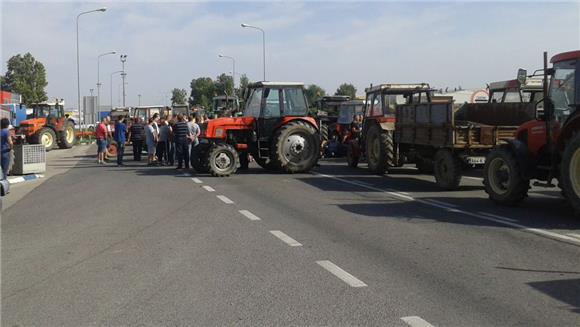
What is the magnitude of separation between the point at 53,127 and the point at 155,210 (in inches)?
1031

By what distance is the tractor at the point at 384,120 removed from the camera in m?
16.2

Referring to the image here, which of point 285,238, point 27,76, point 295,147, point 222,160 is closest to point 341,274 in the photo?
point 285,238

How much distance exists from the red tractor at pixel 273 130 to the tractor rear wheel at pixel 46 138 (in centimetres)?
1844

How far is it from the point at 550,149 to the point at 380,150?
6.55 meters

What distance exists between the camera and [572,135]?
376 inches

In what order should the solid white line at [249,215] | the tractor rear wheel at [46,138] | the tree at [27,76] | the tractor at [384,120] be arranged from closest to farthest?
the solid white line at [249,215]
the tractor at [384,120]
the tractor rear wheel at [46,138]
the tree at [27,76]

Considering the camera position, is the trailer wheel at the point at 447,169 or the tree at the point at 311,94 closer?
the trailer wheel at the point at 447,169

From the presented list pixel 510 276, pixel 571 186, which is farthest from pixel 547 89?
pixel 510 276

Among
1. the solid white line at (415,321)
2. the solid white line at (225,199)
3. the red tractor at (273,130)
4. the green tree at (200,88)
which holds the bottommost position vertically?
the solid white line at (415,321)

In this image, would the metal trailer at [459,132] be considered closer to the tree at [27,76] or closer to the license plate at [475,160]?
the license plate at [475,160]

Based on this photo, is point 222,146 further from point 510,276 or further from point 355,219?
point 510,276

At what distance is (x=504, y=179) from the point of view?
10.7 metres

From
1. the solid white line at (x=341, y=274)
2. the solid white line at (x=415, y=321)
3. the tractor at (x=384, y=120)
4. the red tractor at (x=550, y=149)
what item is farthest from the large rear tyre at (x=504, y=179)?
the solid white line at (x=415, y=321)

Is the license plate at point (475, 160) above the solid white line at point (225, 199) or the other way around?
above
